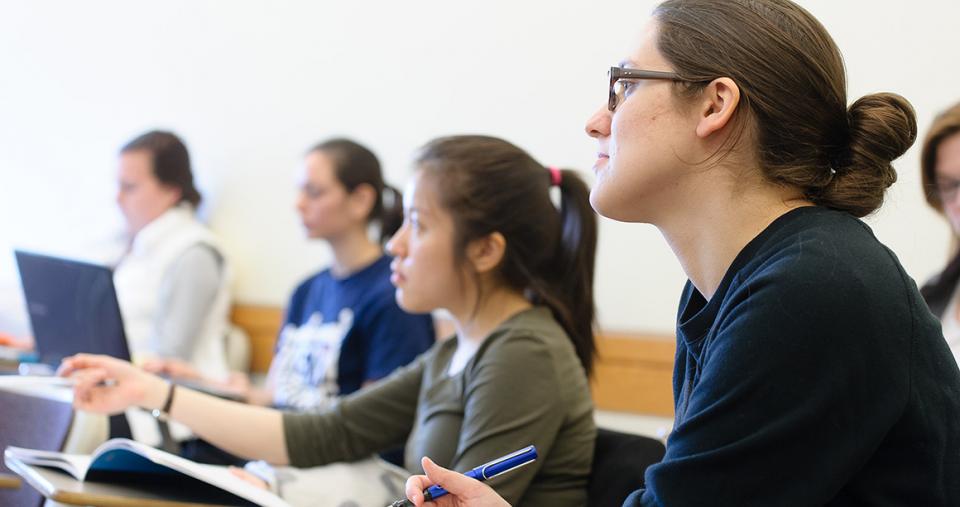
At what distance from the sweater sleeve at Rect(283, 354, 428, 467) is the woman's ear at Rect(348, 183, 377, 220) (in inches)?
46.7

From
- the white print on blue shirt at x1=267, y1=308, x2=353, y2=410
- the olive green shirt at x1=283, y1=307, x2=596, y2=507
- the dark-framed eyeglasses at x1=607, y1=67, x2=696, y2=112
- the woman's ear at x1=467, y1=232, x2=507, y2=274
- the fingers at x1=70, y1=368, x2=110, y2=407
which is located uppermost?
the dark-framed eyeglasses at x1=607, y1=67, x2=696, y2=112

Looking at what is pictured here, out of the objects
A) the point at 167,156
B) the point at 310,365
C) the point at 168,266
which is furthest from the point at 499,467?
the point at 167,156

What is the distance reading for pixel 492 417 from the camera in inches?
60.8

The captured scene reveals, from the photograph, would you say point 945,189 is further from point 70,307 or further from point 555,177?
point 70,307

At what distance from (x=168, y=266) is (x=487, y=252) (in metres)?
1.80

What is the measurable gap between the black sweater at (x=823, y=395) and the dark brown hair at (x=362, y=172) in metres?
2.07

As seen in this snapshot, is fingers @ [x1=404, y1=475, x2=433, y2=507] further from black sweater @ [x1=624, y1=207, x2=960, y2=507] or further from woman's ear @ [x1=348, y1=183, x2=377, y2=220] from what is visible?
woman's ear @ [x1=348, y1=183, x2=377, y2=220]

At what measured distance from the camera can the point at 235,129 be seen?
11.4 ft

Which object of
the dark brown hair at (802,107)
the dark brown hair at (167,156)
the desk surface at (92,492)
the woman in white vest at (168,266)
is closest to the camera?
the dark brown hair at (802,107)

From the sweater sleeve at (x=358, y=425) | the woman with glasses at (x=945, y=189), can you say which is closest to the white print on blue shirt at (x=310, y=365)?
the sweater sleeve at (x=358, y=425)

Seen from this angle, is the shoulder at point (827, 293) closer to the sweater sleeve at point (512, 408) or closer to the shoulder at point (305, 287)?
the sweater sleeve at point (512, 408)

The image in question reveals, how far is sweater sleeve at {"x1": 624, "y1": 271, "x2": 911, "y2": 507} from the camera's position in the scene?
92cm

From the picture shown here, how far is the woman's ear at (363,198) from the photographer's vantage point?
9.86 ft

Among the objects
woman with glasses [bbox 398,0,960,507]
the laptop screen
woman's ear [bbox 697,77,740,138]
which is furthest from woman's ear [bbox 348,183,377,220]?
woman's ear [bbox 697,77,740,138]
